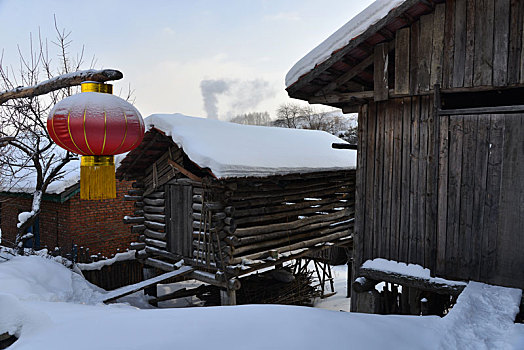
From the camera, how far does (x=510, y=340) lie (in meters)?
3.33

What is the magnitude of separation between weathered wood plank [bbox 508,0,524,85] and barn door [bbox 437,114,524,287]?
1.69ft

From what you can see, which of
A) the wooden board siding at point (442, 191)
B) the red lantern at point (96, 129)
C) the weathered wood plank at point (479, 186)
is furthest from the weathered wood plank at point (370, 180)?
the red lantern at point (96, 129)

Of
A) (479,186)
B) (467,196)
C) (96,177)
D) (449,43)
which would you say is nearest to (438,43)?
(449,43)

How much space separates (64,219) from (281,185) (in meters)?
7.88

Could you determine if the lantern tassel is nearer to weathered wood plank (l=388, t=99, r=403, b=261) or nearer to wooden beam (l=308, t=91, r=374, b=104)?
wooden beam (l=308, t=91, r=374, b=104)

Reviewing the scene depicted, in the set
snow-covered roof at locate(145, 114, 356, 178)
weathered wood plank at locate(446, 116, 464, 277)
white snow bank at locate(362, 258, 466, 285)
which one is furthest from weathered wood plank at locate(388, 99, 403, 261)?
snow-covered roof at locate(145, 114, 356, 178)

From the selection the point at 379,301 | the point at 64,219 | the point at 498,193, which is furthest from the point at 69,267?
the point at 498,193

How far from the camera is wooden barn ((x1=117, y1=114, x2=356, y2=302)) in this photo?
9.23 metres

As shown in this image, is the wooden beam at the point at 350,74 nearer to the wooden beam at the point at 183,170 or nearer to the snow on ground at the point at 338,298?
the wooden beam at the point at 183,170

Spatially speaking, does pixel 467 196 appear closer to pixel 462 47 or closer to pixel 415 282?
pixel 415 282

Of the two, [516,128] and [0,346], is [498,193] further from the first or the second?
[0,346]

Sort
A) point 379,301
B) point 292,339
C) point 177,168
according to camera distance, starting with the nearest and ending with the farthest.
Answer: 1. point 292,339
2. point 379,301
3. point 177,168

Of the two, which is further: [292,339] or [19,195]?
[19,195]

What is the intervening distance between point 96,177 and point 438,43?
460 cm
